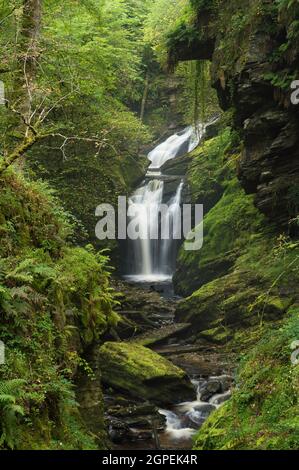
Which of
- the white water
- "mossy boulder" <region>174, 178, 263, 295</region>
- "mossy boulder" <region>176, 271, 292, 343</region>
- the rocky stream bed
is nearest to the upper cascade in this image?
"mossy boulder" <region>174, 178, 263, 295</region>

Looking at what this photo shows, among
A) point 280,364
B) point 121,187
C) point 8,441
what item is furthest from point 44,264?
point 121,187

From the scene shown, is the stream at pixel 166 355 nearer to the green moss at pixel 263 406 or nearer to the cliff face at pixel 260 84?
the green moss at pixel 263 406

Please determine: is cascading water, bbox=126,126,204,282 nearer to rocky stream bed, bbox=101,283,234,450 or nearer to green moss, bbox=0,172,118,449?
rocky stream bed, bbox=101,283,234,450

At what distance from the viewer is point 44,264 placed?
278 inches

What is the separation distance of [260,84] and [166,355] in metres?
8.06

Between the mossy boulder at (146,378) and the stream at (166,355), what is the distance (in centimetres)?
25

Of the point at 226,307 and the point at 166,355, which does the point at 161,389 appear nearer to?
the point at 166,355

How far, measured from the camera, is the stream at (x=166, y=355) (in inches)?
376

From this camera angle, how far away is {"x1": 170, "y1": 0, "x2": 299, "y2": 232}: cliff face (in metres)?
12.9

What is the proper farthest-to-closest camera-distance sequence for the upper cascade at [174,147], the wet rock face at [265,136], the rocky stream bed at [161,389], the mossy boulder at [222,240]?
the upper cascade at [174,147] < the mossy boulder at [222,240] < the wet rock face at [265,136] < the rocky stream bed at [161,389]

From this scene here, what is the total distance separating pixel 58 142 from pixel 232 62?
7.74 m

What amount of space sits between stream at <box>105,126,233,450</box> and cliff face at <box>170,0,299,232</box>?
16.8ft

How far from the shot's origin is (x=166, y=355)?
1384 centimetres

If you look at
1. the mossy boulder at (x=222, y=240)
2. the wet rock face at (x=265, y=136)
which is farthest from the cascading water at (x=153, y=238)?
the wet rock face at (x=265, y=136)
